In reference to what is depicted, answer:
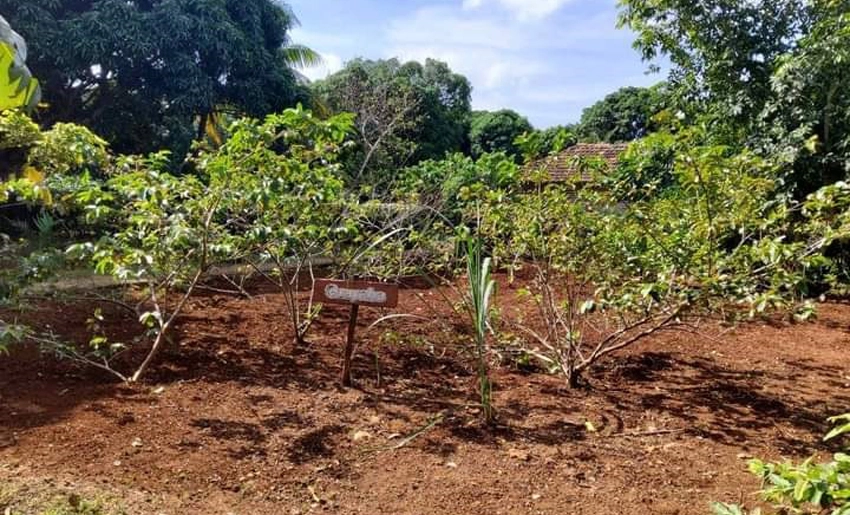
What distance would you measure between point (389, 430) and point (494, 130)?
19588 mm

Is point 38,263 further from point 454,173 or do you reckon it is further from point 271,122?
point 454,173

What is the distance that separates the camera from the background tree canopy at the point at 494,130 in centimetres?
2109

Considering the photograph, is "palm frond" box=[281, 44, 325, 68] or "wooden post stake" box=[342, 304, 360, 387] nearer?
"wooden post stake" box=[342, 304, 360, 387]

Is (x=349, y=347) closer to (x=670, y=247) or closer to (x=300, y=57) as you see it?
(x=670, y=247)

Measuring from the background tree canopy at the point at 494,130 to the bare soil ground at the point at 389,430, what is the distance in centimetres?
1762

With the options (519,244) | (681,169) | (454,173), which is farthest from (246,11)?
(681,169)

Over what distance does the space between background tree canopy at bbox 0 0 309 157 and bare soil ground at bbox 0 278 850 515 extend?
6.80 m

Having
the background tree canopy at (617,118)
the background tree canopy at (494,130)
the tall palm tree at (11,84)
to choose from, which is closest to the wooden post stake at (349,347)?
the tall palm tree at (11,84)

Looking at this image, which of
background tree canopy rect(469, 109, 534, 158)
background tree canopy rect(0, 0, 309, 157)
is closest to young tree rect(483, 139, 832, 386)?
background tree canopy rect(0, 0, 309, 157)

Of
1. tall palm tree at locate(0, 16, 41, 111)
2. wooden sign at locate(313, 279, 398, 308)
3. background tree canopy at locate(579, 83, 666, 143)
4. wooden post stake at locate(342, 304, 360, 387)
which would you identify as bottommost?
wooden post stake at locate(342, 304, 360, 387)

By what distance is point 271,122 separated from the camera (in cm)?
313

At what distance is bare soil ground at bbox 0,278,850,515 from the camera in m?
2.15

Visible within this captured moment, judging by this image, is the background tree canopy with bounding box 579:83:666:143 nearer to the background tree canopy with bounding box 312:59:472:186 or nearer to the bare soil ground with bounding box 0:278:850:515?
the background tree canopy with bounding box 312:59:472:186

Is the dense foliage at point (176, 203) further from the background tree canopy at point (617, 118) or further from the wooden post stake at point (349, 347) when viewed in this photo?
the background tree canopy at point (617, 118)
